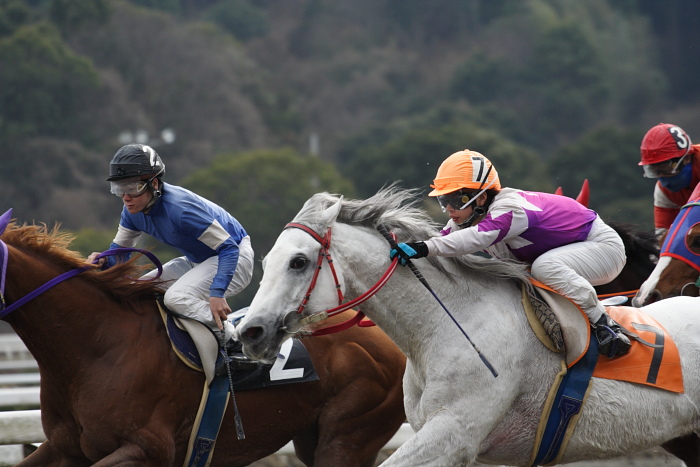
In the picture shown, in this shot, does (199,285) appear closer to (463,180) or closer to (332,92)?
(463,180)

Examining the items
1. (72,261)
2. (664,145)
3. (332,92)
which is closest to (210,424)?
(72,261)

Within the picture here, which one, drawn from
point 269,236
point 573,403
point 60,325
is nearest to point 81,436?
point 60,325

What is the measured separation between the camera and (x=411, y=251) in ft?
14.3

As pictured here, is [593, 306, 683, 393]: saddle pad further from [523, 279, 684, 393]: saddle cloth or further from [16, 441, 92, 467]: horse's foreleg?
[16, 441, 92, 467]: horse's foreleg

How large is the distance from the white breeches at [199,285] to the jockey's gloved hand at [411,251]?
1.23 metres

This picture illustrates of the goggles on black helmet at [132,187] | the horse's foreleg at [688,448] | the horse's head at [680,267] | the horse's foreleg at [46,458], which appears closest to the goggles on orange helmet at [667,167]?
the horse's head at [680,267]

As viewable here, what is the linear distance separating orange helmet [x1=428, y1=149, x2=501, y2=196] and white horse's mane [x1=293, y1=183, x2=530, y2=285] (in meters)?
0.15

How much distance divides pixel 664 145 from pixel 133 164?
3255 mm

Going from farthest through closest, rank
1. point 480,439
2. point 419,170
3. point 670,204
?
point 419,170 → point 670,204 → point 480,439

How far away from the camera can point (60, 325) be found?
4887mm

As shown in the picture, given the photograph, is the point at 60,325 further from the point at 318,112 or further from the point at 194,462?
the point at 318,112

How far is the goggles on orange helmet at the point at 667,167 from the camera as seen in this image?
6.09 m

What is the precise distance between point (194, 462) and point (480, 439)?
1635mm

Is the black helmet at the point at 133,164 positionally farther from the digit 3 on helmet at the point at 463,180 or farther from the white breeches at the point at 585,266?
the white breeches at the point at 585,266
